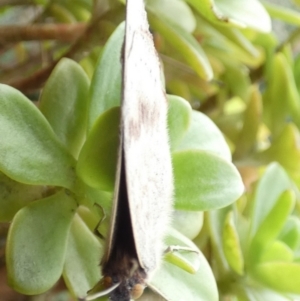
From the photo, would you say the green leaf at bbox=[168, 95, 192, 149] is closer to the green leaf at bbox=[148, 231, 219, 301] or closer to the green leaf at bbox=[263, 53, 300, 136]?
the green leaf at bbox=[148, 231, 219, 301]

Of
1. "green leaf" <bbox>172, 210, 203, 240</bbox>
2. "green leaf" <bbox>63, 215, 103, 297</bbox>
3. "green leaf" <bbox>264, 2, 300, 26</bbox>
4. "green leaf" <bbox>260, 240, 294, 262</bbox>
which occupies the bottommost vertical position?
"green leaf" <bbox>260, 240, 294, 262</bbox>

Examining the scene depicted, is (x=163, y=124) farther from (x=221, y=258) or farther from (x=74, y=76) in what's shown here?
(x=221, y=258)

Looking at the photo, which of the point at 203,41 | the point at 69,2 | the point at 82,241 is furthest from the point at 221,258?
the point at 69,2

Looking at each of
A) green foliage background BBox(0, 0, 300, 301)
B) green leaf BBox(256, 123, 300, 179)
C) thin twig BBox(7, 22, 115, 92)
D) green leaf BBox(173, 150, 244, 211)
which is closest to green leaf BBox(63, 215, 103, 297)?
green foliage background BBox(0, 0, 300, 301)

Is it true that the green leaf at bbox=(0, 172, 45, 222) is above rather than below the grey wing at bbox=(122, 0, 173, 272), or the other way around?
below

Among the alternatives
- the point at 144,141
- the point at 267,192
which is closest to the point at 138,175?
the point at 144,141

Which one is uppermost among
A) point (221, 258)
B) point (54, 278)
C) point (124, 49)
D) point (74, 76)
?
point (124, 49)

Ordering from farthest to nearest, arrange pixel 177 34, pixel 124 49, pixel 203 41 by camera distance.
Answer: pixel 203 41
pixel 177 34
pixel 124 49
